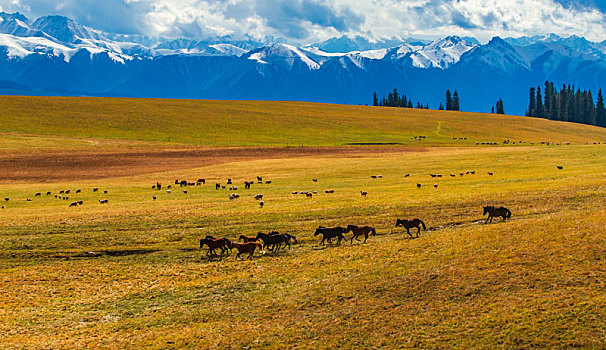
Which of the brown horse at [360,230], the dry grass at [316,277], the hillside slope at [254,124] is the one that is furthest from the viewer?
the hillside slope at [254,124]

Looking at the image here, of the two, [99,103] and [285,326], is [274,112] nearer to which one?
[99,103]

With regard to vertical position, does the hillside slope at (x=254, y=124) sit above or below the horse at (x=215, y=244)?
above

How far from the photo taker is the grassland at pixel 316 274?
18.7m

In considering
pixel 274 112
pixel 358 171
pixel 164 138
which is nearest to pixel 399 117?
pixel 274 112

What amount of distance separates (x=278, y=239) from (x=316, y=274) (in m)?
5.08

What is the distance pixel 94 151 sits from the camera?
9669cm

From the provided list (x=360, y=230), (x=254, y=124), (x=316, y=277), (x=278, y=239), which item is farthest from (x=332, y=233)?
(x=254, y=124)

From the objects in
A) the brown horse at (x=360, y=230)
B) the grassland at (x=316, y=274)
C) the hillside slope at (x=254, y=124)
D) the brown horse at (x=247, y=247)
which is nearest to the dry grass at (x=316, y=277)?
the grassland at (x=316, y=274)

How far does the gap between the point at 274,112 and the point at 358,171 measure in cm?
10355

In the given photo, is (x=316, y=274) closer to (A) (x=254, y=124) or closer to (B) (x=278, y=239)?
(B) (x=278, y=239)

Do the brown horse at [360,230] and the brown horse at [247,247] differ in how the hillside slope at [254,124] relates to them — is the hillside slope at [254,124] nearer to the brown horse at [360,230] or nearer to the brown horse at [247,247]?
the brown horse at [360,230]

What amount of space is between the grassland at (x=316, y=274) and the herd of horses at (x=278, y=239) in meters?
0.73

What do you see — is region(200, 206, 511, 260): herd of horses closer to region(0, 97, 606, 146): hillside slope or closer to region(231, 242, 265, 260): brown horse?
region(231, 242, 265, 260): brown horse

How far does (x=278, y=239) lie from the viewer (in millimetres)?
29516
